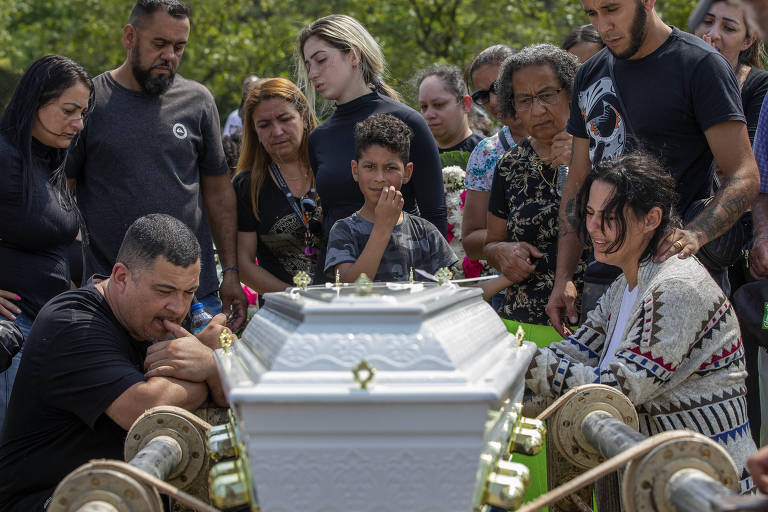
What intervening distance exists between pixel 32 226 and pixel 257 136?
1387 mm

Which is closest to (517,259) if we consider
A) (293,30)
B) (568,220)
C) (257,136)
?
(568,220)

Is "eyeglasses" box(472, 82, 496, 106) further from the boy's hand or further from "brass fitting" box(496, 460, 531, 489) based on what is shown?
"brass fitting" box(496, 460, 531, 489)

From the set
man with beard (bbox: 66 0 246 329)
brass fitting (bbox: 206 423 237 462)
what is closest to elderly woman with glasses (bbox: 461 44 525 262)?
man with beard (bbox: 66 0 246 329)

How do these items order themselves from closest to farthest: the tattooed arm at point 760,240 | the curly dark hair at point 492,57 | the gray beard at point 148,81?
the tattooed arm at point 760,240
the gray beard at point 148,81
the curly dark hair at point 492,57

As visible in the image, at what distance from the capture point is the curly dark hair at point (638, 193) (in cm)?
263

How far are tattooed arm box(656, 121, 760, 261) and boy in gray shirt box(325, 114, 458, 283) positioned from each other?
3.51 feet

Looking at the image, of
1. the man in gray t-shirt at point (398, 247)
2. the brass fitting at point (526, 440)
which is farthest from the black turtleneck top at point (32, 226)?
the brass fitting at point (526, 440)

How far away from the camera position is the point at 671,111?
3016 millimetres

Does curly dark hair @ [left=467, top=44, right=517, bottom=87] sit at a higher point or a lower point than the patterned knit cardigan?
higher

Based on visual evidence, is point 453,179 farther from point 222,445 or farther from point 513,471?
point 513,471

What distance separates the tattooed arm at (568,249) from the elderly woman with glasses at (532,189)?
0.17 metres

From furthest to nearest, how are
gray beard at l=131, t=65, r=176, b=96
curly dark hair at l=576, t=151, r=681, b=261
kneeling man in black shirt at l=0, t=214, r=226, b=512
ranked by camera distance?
1. gray beard at l=131, t=65, r=176, b=96
2. curly dark hair at l=576, t=151, r=681, b=261
3. kneeling man in black shirt at l=0, t=214, r=226, b=512

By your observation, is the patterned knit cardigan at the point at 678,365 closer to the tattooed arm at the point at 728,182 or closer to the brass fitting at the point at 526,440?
the tattooed arm at the point at 728,182

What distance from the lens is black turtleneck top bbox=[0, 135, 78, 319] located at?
Answer: 135 inches
